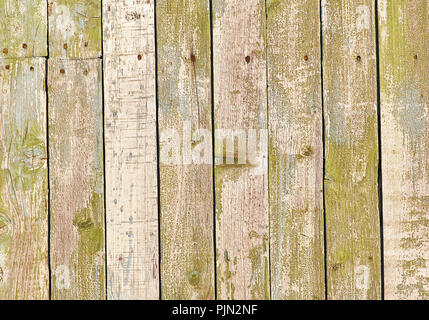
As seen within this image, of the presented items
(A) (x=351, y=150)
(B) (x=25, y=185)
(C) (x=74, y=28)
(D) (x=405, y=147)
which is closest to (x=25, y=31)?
(C) (x=74, y=28)

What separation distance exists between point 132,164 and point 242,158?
0.32 metres

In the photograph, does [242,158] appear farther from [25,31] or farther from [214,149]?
[25,31]

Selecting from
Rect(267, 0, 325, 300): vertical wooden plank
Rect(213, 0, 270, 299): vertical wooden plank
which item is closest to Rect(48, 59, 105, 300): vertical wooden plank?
Rect(213, 0, 270, 299): vertical wooden plank

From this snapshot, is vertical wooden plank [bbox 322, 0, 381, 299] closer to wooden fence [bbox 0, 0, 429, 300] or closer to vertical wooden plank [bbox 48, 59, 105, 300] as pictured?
wooden fence [bbox 0, 0, 429, 300]

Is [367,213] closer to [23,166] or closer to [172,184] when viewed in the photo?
[172,184]

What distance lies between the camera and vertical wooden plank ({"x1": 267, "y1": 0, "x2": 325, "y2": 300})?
3.84 ft

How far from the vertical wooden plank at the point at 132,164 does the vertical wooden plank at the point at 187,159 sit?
32mm

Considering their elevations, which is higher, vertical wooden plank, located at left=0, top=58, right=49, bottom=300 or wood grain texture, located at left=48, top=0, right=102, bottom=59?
wood grain texture, located at left=48, top=0, right=102, bottom=59

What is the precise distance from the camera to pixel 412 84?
1159 mm

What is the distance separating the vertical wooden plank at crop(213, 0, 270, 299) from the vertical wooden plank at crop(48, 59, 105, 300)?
13.8 inches

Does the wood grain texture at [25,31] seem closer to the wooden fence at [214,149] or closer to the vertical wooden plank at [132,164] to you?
the wooden fence at [214,149]

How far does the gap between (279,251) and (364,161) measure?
35 cm

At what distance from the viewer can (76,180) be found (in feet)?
3.93

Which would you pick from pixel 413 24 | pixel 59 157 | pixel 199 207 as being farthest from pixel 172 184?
pixel 413 24
